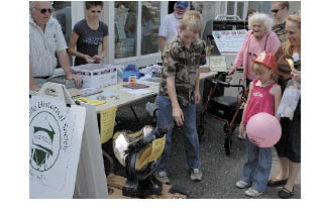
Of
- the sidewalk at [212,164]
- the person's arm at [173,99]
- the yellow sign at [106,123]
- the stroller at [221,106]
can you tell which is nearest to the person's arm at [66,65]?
the sidewalk at [212,164]

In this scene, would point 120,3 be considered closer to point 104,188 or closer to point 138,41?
point 138,41

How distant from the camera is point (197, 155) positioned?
3105mm

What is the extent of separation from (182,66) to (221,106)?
877 millimetres

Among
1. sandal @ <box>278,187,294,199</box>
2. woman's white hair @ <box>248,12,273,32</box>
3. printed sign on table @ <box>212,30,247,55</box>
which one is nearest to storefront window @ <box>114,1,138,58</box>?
printed sign on table @ <box>212,30,247,55</box>

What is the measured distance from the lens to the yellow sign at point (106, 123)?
8.87 feet

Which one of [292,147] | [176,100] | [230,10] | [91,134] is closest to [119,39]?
[230,10]

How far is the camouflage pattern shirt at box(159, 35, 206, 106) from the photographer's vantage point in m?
2.75

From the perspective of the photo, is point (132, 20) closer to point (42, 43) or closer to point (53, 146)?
point (42, 43)

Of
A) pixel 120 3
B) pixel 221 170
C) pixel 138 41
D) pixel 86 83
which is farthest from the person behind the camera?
pixel 138 41

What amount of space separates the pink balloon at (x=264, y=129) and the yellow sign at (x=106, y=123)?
41.3 inches

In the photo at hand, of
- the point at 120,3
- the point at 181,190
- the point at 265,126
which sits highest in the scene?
the point at 120,3

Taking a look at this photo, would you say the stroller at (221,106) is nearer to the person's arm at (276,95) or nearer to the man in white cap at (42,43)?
the person's arm at (276,95)

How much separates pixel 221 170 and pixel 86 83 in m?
1.48

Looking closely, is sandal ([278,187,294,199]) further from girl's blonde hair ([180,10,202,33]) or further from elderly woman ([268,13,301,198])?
girl's blonde hair ([180,10,202,33])
